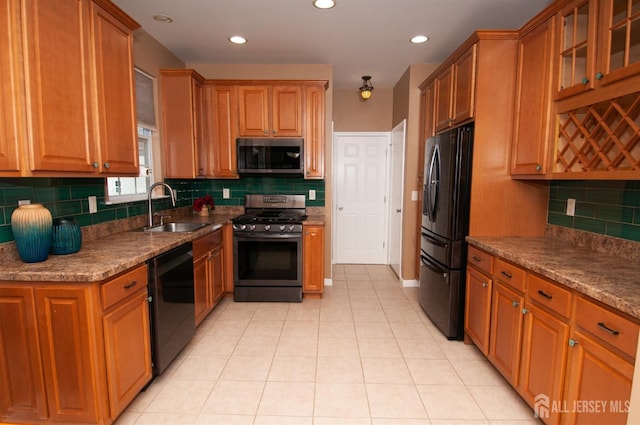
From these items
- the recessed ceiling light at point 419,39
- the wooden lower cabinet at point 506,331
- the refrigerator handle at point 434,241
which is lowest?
the wooden lower cabinet at point 506,331

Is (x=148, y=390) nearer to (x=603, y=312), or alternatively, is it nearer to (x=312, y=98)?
(x=603, y=312)

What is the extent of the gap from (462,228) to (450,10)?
174 centimetres

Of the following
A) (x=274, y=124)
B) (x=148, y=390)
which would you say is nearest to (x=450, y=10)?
(x=274, y=124)

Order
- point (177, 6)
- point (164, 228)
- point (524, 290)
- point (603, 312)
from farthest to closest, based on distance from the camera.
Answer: point (164, 228) → point (177, 6) → point (524, 290) → point (603, 312)

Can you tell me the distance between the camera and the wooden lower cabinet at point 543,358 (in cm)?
154

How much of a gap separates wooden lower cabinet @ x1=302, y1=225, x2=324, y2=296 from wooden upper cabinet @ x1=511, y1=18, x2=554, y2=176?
1.92 metres

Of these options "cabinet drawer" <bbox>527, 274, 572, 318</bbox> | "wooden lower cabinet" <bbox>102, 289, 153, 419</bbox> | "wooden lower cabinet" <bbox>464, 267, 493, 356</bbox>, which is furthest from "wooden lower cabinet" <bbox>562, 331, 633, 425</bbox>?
"wooden lower cabinet" <bbox>102, 289, 153, 419</bbox>

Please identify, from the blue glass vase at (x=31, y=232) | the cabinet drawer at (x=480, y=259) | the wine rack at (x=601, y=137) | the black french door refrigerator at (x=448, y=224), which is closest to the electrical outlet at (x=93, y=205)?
the blue glass vase at (x=31, y=232)

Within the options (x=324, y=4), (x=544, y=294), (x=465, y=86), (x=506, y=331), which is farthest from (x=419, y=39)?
(x=506, y=331)

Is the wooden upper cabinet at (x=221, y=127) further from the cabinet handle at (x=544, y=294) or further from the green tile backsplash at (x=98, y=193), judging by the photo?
the cabinet handle at (x=544, y=294)

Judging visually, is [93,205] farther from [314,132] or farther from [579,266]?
[579,266]

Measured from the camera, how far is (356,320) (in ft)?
10.1

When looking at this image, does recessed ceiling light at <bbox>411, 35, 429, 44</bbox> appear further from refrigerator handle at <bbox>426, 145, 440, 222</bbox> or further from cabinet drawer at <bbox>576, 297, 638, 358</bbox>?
cabinet drawer at <bbox>576, 297, 638, 358</bbox>

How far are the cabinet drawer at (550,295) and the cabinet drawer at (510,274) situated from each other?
70mm
